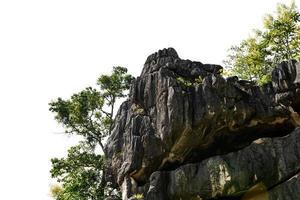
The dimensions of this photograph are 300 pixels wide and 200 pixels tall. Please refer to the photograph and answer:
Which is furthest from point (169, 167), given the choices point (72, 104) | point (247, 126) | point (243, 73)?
point (243, 73)

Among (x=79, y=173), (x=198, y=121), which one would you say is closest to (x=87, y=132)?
(x=79, y=173)

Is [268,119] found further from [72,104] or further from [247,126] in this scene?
[72,104]

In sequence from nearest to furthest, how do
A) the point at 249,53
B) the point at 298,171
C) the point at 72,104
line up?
the point at 298,171, the point at 72,104, the point at 249,53

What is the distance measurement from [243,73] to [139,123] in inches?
498

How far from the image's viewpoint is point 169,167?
17.0m

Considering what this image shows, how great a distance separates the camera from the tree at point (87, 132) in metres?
23.0

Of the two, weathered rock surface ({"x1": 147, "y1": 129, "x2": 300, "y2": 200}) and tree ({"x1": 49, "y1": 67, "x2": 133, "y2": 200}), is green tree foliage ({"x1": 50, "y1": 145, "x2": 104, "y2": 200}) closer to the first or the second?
tree ({"x1": 49, "y1": 67, "x2": 133, "y2": 200})

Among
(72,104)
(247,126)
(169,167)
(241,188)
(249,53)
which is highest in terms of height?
(249,53)

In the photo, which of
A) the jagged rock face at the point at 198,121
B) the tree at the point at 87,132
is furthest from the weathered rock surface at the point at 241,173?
the tree at the point at 87,132

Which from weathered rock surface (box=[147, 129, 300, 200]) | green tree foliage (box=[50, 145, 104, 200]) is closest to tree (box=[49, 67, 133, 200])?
green tree foliage (box=[50, 145, 104, 200])

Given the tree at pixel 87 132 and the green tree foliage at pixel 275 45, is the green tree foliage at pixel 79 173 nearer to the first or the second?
the tree at pixel 87 132

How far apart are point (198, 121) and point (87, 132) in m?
11.6

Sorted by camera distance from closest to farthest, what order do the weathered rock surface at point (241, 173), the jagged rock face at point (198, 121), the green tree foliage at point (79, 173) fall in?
1. the weathered rock surface at point (241, 173)
2. the jagged rock face at point (198, 121)
3. the green tree foliage at point (79, 173)

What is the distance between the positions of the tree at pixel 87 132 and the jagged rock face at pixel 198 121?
6033 millimetres
